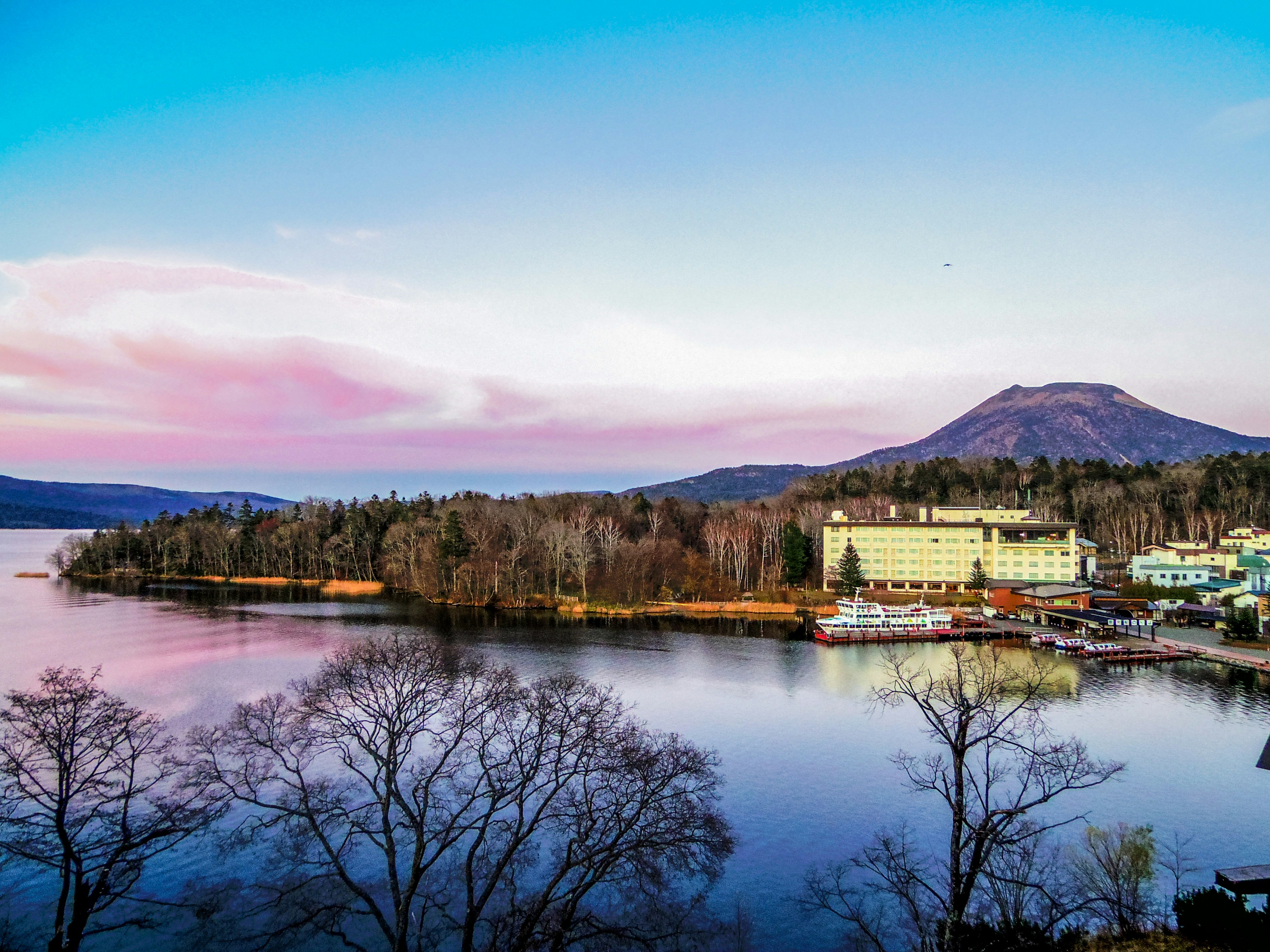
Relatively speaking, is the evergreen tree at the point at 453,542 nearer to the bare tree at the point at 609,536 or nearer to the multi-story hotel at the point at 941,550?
the bare tree at the point at 609,536

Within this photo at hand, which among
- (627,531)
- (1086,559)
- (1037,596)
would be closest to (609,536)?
(627,531)

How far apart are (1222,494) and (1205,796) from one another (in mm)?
71497

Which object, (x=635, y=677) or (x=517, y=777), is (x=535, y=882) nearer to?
(x=517, y=777)

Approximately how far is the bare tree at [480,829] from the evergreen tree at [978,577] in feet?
149

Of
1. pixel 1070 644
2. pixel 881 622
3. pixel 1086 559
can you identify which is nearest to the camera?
pixel 1070 644

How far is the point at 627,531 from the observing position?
7125 centimetres

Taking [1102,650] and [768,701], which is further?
[1102,650]

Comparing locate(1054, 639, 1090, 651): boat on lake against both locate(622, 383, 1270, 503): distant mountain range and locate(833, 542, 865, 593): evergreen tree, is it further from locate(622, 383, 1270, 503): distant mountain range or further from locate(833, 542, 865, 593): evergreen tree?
locate(622, 383, 1270, 503): distant mountain range

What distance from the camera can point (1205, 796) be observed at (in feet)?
61.3

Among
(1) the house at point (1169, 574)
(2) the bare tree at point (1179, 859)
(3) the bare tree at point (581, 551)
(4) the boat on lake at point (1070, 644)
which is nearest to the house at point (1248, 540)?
(1) the house at point (1169, 574)

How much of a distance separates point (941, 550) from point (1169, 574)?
1542cm

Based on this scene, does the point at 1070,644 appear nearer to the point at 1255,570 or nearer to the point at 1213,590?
the point at 1213,590

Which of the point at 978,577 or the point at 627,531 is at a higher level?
the point at 627,531

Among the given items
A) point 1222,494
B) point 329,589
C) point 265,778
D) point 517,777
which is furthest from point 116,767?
point 1222,494
